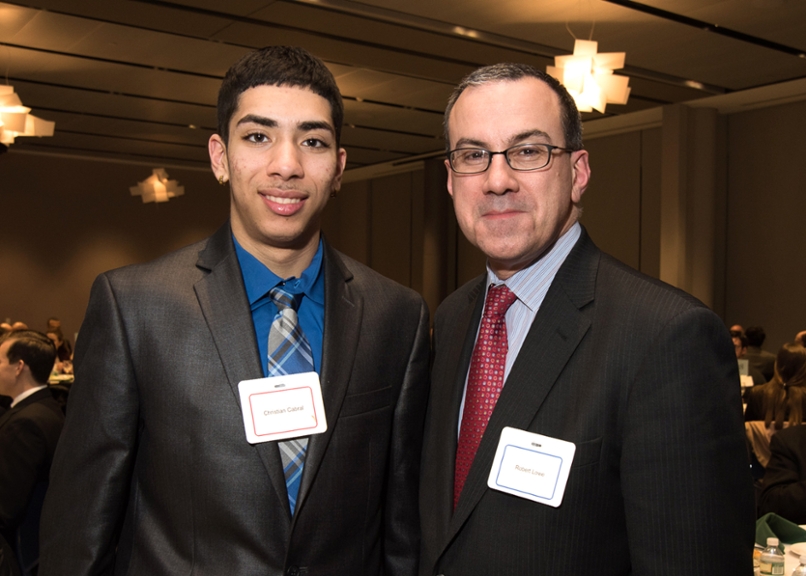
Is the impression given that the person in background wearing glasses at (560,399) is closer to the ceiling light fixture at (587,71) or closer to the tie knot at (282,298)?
the tie knot at (282,298)

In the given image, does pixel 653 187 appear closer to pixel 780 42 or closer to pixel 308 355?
pixel 780 42

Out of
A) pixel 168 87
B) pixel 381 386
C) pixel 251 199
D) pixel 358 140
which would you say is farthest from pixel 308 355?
pixel 358 140

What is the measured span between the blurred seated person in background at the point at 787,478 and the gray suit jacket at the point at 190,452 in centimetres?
278

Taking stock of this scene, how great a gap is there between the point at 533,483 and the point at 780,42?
7425 mm

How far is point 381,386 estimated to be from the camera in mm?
1665

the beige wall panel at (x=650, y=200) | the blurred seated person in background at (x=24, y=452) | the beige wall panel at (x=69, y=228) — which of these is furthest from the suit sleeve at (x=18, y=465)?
the beige wall panel at (x=69, y=228)

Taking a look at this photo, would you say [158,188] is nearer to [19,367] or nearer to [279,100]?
[19,367]

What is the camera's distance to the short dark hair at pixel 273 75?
1.58m

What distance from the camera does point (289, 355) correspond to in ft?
5.25

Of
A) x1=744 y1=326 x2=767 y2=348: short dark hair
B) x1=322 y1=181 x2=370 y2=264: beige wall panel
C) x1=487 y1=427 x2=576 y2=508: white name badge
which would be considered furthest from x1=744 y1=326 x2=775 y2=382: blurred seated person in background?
x1=322 y1=181 x2=370 y2=264: beige wall panel

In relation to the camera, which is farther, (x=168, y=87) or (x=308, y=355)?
(x=168, y=87)

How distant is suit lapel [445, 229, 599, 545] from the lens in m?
1.51

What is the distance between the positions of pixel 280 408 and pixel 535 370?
526 mm

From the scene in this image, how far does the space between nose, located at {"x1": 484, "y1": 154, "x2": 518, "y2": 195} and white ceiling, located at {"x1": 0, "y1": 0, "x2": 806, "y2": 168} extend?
5.21m
